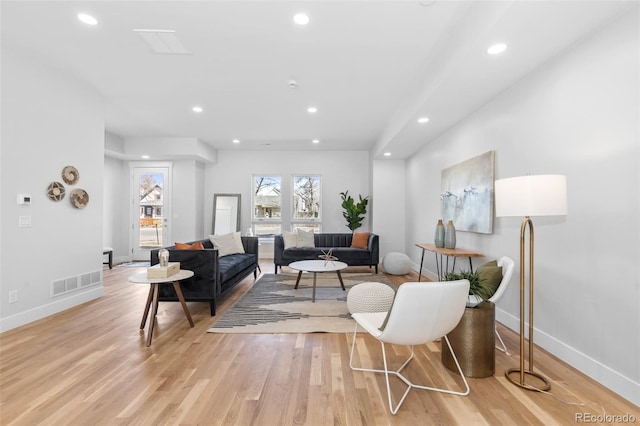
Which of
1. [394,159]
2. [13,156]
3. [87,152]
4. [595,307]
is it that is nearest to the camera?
[595,307]

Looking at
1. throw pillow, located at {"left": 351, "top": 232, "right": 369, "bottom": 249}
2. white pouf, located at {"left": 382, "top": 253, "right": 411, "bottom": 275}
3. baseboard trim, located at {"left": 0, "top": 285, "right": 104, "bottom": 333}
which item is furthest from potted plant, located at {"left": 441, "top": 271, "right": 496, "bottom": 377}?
baseboard trim, located at {"left": 0, "top": 285, "right": 104, "bottom": 333}

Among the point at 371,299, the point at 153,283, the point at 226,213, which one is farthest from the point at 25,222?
the point at 226,213

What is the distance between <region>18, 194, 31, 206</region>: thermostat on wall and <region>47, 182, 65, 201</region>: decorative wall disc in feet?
0.77

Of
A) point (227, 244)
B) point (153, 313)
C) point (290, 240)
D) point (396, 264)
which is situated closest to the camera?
point (153, 313)

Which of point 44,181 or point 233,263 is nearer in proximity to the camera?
point 44,181

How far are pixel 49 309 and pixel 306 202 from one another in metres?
5.44

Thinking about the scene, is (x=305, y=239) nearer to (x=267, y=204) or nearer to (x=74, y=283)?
(x=267, y=204)

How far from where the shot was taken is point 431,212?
17.9 ft

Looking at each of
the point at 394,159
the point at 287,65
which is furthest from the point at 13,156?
the point at 394,159

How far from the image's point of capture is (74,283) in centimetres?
380

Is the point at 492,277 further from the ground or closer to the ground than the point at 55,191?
closer to the ground

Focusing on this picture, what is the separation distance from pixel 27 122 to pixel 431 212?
569 centimetres

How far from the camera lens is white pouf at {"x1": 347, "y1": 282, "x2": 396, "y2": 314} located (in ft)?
9.61

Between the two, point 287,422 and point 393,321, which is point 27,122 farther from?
point 393,321
